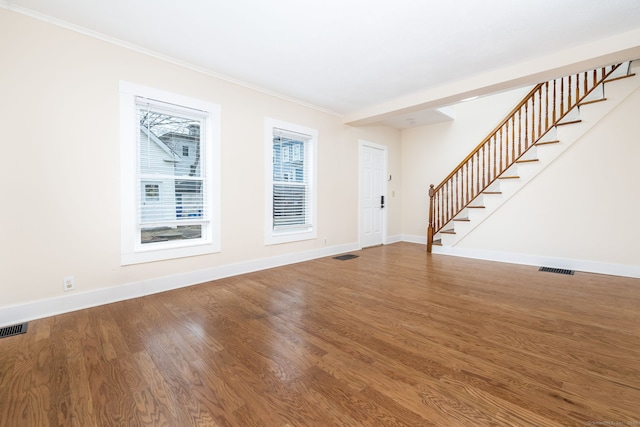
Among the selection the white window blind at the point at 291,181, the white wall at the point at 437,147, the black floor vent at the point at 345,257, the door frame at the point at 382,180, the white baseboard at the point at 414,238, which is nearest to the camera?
the white window blind at the point at 291,181

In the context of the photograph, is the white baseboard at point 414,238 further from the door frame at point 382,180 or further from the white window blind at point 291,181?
the white window blind at point 291,181

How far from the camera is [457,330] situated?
7.15 ft

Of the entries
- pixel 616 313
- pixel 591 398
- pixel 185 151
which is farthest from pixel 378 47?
pixel 616 313

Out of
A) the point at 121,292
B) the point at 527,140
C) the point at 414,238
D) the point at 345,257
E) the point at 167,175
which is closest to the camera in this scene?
the point at 121,292

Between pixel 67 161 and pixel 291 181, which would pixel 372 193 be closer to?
pixel 291 181

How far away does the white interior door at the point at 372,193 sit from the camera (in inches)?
232

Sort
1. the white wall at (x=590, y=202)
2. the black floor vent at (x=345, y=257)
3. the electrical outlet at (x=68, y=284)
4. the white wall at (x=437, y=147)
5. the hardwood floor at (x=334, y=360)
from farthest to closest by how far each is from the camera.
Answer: the white wall at (x=437, y=147), the black floor vent at (x=345, y=257), the white wall at (x=590, y=202), the electrical outlet at (x=68, y=284), the hardwood floor at (x=334, y=360)

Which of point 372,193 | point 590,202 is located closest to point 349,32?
point 372,193

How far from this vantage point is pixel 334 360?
1771mm

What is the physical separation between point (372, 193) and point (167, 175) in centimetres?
422

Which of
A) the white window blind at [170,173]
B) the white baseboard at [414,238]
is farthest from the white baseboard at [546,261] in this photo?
the white window blind at [170,173]

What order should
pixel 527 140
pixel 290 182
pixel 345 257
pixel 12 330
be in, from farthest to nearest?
pixel 345 257 < pixel 290 182 < pixel 527 140 < pixel 12 330

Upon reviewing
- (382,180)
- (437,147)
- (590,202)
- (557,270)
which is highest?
(437,147)

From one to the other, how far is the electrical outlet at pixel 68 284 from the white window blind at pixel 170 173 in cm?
71
